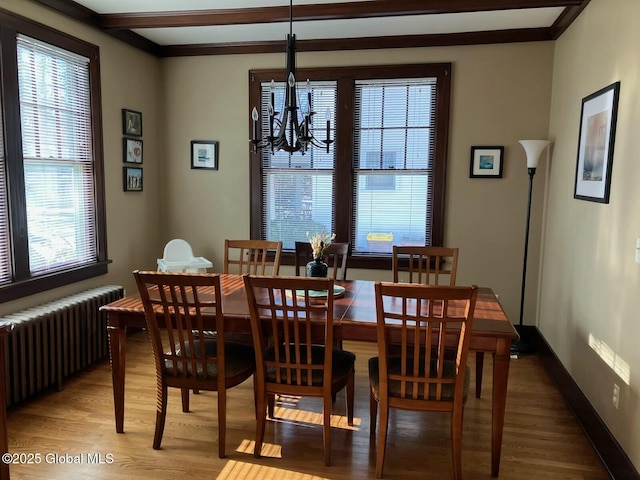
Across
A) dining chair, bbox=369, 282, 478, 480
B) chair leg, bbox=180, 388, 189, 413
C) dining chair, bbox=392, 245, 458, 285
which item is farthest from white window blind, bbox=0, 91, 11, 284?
dining chair, bbox=392, 245, 458, 285

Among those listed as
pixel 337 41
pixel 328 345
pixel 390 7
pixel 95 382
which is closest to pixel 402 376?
pixel 328 345

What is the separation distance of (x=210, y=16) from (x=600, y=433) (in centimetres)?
379

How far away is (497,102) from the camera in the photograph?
4199 mm

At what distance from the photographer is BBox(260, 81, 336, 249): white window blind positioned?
4.56m

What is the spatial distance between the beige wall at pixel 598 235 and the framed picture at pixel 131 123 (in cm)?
359

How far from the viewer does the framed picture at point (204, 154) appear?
15.6 feet

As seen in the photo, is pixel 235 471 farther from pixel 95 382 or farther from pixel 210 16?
pixel 210 16

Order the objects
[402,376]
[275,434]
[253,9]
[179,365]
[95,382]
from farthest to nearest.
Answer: [253,9] < [95,382] < [275,434] < [179,365] < [402,376]

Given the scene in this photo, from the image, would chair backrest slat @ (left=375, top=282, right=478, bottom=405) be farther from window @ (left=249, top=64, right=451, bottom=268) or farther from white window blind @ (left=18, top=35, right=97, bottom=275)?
white window blind @ (left=18, top=35, right=97, bottom=275)

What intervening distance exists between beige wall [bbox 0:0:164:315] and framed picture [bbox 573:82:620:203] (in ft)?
11.8

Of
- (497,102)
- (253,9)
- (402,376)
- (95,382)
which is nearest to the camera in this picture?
(402,376)

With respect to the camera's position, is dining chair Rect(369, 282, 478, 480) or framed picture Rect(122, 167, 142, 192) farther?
framed picture Rect(122, 167, 142, 192)

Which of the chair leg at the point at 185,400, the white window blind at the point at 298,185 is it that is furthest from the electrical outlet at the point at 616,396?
the white window blind at the point at 298,185

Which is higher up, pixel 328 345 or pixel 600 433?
pixel 328 345
